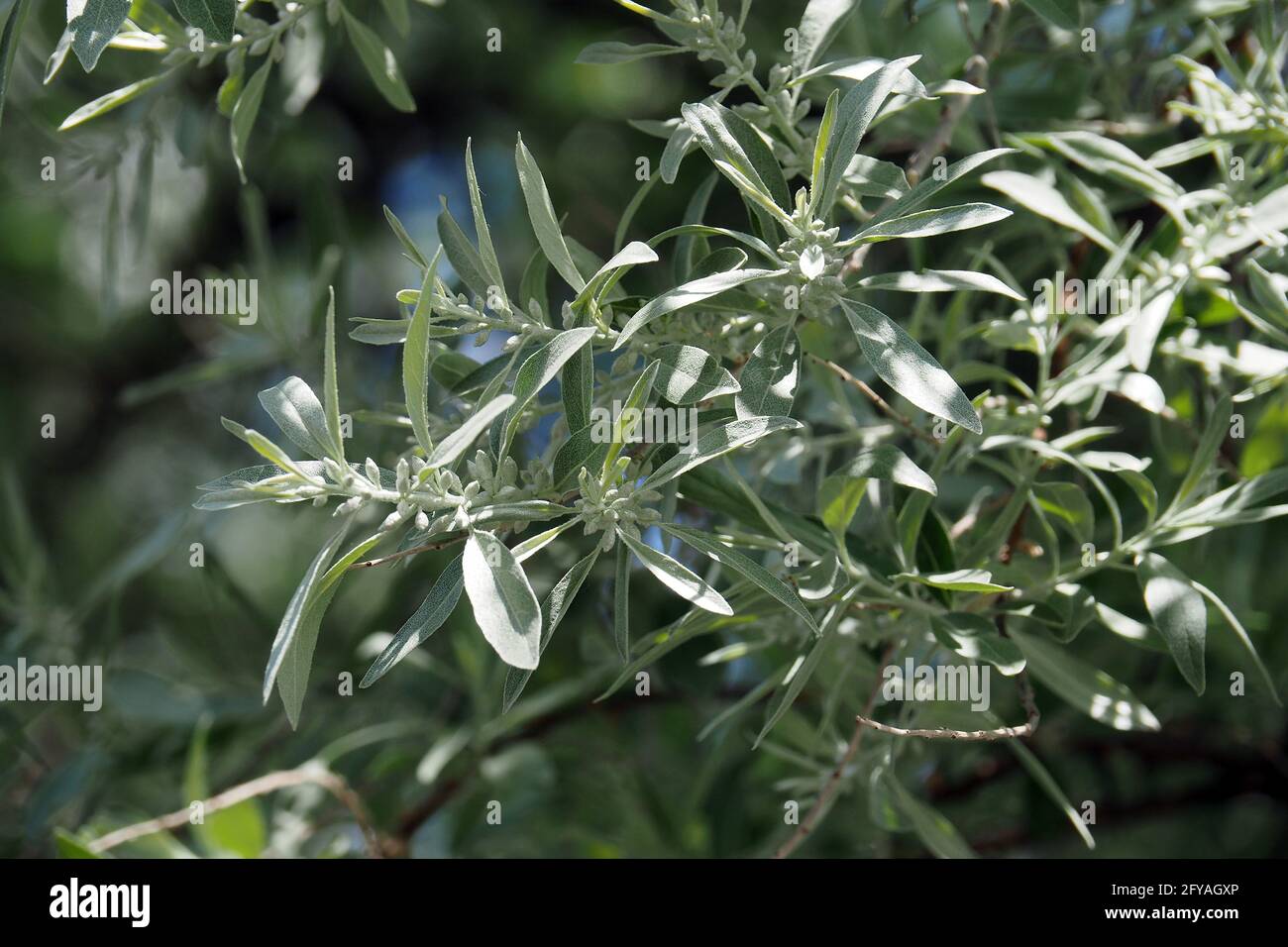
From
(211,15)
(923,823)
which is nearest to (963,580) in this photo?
(923,823)

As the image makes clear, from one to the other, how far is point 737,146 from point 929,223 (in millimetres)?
113

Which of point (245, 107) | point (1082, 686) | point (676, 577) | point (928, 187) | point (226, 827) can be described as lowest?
point (226, 827)

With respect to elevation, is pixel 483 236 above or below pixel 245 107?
A: below

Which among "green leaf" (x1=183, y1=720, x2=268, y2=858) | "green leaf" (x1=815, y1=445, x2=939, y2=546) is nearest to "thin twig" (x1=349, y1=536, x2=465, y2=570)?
"green leaf" (x1=815, y1=445, x2=939, y2=546)

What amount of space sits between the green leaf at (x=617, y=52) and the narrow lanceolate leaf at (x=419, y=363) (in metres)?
0.24

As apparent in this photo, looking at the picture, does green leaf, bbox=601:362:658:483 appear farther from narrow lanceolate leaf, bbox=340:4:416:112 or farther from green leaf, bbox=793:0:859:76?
narrow lanceolate leaf, bbox=340:4:416:112

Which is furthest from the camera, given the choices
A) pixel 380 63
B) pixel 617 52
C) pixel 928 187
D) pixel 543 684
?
pixel 543 684

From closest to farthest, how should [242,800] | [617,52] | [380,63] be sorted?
[617,52] → [380,63] → [242,800]

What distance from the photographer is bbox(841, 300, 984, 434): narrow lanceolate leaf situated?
606 millimetres

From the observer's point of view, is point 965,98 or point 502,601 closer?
point 502,601

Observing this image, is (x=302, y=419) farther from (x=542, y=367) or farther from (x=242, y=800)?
(x=242, y=800)

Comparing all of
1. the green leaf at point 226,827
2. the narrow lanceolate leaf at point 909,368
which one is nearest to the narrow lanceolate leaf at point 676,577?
the narrow lanceolate leaf at point 909,368

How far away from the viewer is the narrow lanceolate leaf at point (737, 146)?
64 centimetres

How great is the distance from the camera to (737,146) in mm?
665
